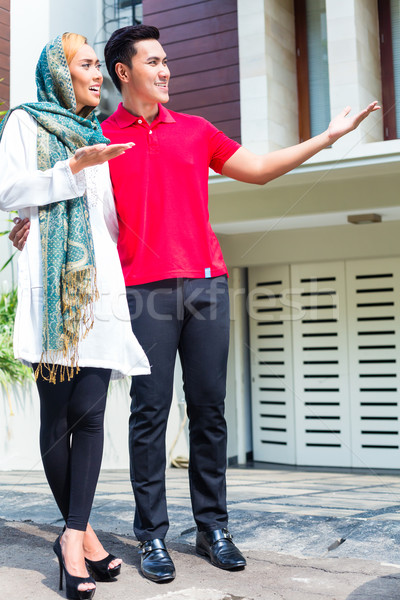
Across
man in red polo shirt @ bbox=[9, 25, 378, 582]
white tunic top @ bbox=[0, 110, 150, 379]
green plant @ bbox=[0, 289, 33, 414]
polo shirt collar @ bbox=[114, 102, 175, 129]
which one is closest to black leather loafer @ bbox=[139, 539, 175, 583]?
man in red polo shirt @ bbox=[9, 25, 378, 582]

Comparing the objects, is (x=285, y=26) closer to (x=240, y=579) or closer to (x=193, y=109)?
(x=193, y=109)

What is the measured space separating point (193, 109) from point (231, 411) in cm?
295

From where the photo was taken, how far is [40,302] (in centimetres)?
173

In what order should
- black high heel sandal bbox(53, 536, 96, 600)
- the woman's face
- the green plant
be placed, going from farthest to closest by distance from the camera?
the green plant < the woman's face < black high heel sandal bbox(53, 536, 96, 600)

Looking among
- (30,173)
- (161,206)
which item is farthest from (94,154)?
(161,206)

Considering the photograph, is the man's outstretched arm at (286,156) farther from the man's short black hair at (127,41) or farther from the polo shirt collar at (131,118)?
the man's short black hair at (127,41)

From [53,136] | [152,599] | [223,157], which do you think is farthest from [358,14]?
[152,599]

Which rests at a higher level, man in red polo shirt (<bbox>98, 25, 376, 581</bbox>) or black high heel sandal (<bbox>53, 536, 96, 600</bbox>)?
man in red polo shirt (<bbox>98, 25, 376, 581</bbox>)

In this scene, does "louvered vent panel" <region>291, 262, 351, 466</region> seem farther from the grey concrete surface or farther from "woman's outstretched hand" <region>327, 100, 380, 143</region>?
"woman's outstretched hand" <region>327, 100, 380, 143</region>

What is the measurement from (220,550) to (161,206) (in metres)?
0.97

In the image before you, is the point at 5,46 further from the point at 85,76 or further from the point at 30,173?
the point at 30,173

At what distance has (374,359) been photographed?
20.2 feet

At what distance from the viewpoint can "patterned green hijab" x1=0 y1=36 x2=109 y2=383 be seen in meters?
1.68

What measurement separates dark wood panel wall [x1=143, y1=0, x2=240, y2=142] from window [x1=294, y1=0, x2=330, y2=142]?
574 mm
